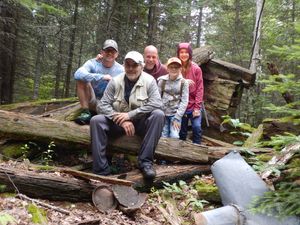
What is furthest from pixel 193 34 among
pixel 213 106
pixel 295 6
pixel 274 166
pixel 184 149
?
pixel 274 166

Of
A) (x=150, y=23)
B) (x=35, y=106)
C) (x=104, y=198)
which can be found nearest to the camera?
(x=104, y=198)

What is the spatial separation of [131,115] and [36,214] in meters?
2.34

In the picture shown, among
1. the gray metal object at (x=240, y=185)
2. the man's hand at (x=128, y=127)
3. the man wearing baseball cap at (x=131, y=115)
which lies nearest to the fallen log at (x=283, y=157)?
the gray metal object at (x=240, y=185)

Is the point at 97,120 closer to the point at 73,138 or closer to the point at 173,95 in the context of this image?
the point at 73,138

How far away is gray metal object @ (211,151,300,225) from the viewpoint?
416 centimetres

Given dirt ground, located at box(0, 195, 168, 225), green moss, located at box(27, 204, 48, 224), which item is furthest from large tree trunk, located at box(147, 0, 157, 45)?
green moss, located at box(27, 204, 48, 224)

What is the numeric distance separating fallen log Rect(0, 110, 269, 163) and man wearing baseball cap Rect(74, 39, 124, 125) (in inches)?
18.3

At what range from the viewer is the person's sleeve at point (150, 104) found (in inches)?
233

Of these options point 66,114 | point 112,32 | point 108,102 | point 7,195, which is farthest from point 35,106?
point 112,32

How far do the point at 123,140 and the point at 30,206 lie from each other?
2.36 meters

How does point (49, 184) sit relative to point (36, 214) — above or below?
above

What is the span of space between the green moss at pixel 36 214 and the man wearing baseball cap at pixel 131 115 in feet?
5.08

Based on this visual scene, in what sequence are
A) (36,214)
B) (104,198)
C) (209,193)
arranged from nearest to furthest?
(36,214), (104,198), (209,193)

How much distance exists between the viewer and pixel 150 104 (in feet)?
19.6
